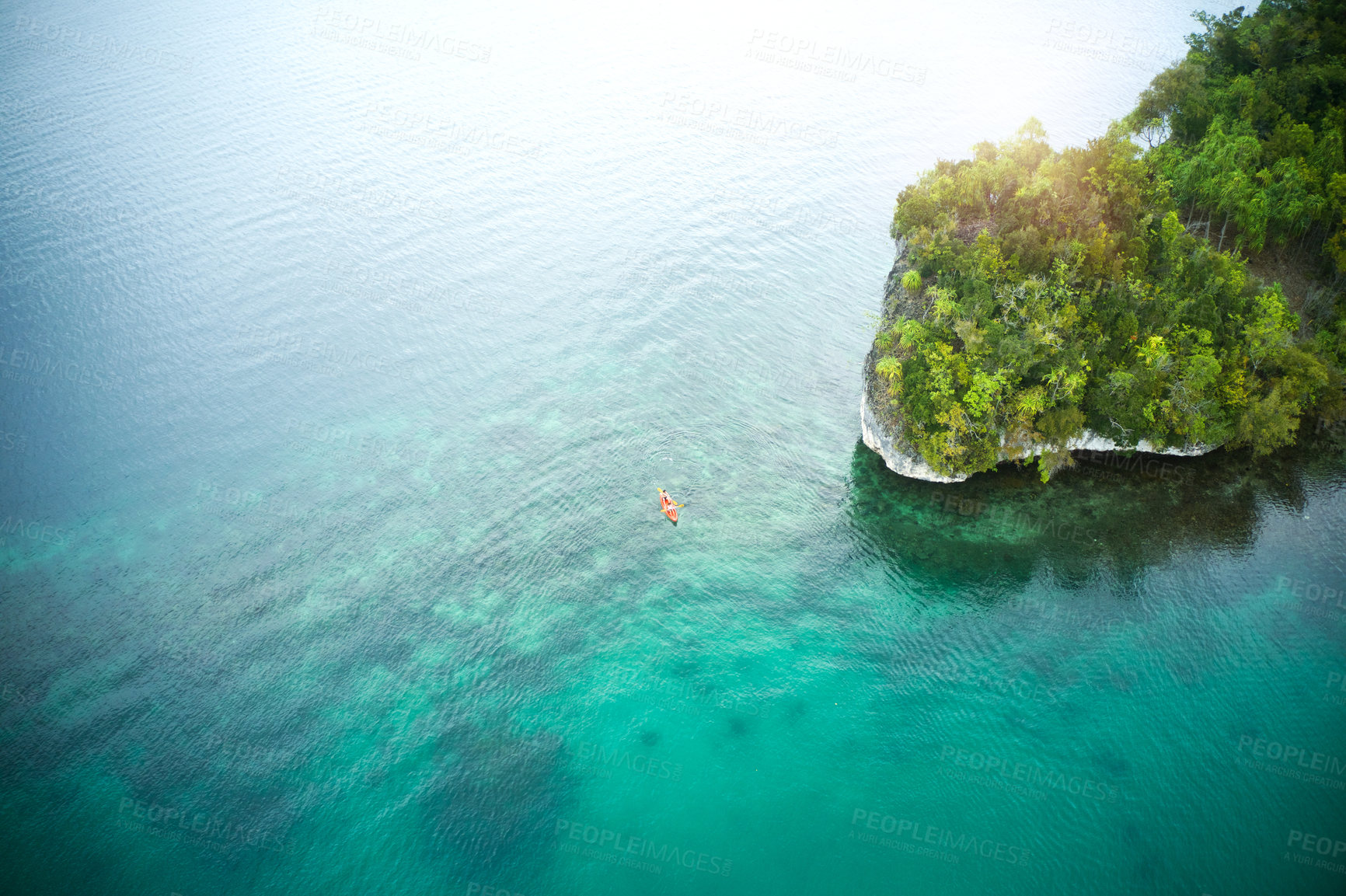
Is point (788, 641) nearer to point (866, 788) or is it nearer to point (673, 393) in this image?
point (866, 788)

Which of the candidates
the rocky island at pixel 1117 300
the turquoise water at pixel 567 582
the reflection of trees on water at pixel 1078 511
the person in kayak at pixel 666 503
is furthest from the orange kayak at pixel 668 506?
the rocky island at pixel 1117 300

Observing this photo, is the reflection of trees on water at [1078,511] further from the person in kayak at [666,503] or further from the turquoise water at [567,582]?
the person in kayak at [666,503]

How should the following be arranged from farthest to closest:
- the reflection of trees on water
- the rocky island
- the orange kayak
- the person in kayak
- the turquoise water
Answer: the person in kayak
the orange kayak
the rocky island
the reflection of trees on water
the turquoise water

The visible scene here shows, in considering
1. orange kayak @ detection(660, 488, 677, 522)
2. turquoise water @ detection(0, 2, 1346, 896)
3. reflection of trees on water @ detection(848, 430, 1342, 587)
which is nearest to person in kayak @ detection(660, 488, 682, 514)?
orange kayak @ detection(660, 488, 677, 522)

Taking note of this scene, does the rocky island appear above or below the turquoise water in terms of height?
above

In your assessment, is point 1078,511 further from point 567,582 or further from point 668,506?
point 567,582

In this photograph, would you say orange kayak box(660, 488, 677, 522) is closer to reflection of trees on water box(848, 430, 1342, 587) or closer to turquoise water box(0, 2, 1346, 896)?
turquoise water box(0, 2, 1346, 896)

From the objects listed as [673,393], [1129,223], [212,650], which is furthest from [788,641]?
[1129,223]
